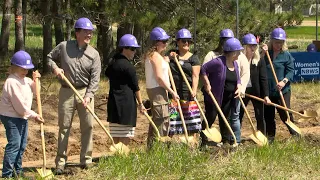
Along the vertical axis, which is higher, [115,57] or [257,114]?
[115,57]

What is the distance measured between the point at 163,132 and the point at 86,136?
107cm

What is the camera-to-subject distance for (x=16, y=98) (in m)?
7.62

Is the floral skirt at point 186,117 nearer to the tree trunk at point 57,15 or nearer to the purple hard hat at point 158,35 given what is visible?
the purple hard hat at point 158,35

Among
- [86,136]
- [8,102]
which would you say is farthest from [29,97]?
[86,136]

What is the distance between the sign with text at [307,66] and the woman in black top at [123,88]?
34.7 ft

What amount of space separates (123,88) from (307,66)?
11.0 metres

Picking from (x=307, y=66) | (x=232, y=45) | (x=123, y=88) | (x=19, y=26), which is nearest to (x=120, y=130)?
(x=123, y=88)

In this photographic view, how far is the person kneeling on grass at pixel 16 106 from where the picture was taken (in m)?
7.65

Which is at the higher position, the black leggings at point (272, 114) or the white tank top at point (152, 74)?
the white tank top at point (152, 74)

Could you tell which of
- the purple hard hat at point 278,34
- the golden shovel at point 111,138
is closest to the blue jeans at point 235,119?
the purple hard hat at point 278,34

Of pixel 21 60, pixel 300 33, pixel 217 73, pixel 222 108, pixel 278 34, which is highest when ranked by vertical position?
pixel 278 34

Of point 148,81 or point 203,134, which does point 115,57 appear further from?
point 203,134

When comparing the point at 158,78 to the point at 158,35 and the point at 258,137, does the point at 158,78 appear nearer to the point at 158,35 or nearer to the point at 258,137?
the point at 158,35

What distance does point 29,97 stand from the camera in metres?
7.78
